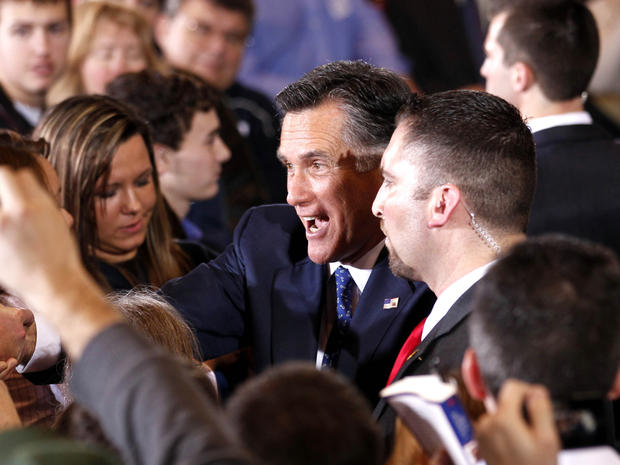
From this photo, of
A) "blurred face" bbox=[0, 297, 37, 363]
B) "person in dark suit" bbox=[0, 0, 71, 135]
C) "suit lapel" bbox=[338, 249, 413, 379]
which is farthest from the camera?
"person in dark suit" bbox=[0, 0, 71, 135]

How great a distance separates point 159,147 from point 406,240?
170cm

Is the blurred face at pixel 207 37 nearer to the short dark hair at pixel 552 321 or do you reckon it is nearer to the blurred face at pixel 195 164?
the blurred face at pixel 195 164

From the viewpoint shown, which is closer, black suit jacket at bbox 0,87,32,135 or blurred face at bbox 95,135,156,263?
blurred face at bbox 95,135,156,263

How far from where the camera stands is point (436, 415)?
1.30 meters

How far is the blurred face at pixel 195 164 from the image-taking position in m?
3.51

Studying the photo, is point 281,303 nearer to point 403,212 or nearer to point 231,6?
point 403,212

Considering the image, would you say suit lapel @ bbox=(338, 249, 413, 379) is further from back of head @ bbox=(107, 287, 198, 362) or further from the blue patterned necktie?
back of head @ bbox=(107, 287, 198, 362)

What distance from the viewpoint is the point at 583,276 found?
122 cm

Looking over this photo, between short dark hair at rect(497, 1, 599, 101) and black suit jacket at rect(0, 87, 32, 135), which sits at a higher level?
black suit jacket at rect(0, 87, 32, 135)

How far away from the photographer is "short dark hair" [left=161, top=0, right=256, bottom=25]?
15.7ft

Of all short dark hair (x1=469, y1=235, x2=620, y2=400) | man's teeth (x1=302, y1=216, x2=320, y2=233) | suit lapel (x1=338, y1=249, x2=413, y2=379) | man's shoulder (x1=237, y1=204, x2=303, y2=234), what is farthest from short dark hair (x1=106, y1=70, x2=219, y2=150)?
short dark hair (x1=469, y1=235, x2=620, y2=400)

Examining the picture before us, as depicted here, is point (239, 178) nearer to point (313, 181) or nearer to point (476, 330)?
point (313, 181)

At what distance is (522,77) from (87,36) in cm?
205

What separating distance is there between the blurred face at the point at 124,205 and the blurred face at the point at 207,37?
207 cm
